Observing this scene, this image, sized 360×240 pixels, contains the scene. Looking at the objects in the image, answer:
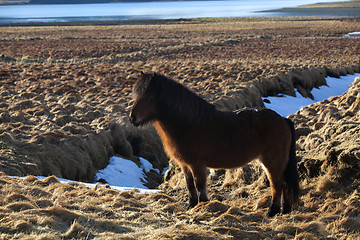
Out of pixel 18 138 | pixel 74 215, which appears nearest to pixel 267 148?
pixel 74 215

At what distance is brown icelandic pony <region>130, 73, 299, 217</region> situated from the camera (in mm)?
5559

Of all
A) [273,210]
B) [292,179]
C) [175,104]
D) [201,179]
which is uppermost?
[175,104]

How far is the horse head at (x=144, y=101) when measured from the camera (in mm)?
5465

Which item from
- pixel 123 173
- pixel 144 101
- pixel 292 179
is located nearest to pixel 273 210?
pixel 292 179

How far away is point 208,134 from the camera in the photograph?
18.5ft

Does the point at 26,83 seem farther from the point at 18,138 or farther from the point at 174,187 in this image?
the point at 174,187

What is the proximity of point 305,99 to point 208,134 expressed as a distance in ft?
51.7

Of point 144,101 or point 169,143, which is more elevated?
point 144,101

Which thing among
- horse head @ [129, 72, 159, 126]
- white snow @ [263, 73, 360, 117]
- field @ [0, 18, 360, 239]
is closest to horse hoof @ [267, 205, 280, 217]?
field @ [0, 18, 360, 239]

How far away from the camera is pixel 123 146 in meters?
11.5

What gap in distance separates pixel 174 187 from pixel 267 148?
321 cm

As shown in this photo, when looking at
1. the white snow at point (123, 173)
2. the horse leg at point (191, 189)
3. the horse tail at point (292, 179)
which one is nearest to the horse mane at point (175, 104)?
the horse leg at point (191, 189)

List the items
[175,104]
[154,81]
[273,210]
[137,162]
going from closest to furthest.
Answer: [154,81]
[175,104]
[273,210]
[137,162]

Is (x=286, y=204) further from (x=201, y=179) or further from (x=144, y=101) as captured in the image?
(x=144, y=101)
